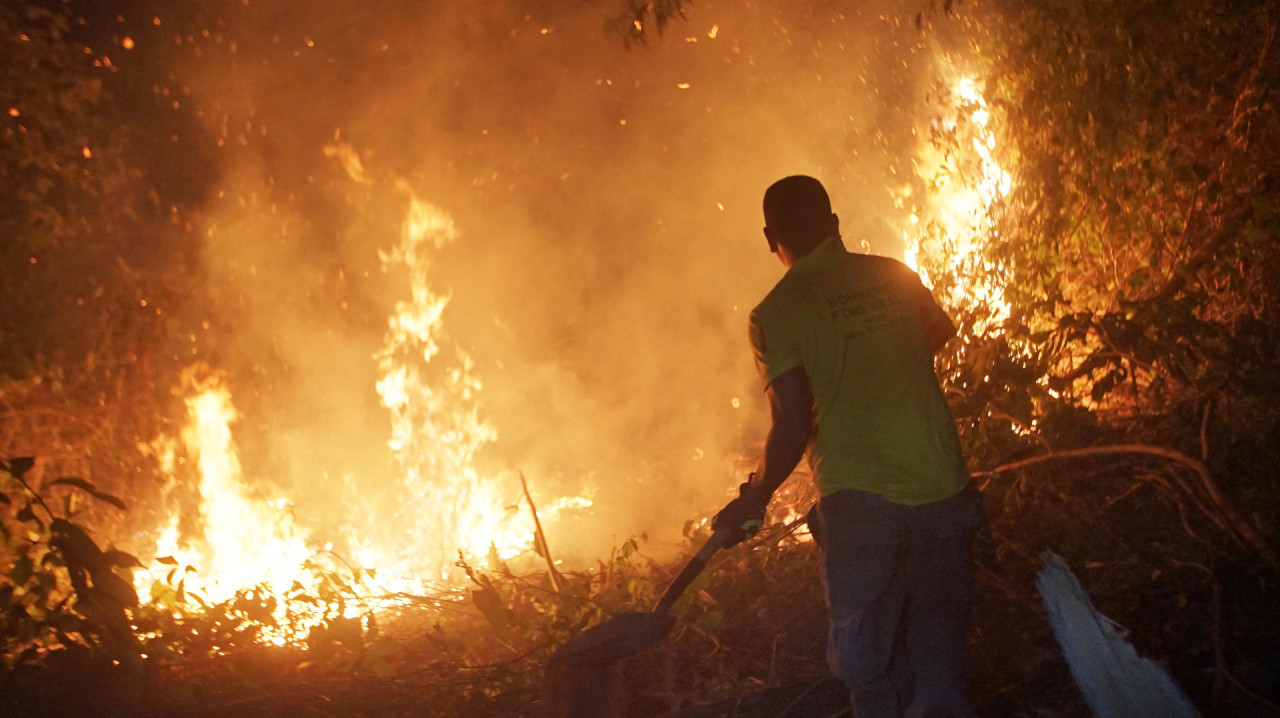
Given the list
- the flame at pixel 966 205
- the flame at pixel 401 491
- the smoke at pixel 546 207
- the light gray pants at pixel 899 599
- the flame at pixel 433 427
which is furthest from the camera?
the smoke at pixel 546 207

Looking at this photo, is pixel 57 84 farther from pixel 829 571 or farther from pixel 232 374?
pixel 829 571

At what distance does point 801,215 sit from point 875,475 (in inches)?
34.3

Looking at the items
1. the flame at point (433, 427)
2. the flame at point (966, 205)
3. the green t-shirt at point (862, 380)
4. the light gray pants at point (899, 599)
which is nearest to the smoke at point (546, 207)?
the flame at point (433, 427)

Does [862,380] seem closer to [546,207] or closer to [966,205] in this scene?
[966,205]

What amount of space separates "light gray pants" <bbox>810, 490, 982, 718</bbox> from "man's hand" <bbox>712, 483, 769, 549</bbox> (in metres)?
0.21

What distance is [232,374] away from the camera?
8297 mm

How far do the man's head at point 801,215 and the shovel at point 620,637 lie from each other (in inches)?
44.3

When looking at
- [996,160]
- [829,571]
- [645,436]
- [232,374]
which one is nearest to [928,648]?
[829,571]

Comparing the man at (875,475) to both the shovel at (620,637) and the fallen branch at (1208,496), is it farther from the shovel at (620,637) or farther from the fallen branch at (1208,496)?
the fallen branch at (1208,496)

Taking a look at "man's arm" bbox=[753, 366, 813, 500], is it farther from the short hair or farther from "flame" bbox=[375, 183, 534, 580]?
"flame" bbox=[375, 183, 534, 580]

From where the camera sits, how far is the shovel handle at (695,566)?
8.99 ft

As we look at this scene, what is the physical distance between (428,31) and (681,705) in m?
Answer: 7.80

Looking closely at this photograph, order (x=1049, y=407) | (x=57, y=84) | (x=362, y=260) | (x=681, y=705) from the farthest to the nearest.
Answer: (x=362, y=260) < (x=57, y=84) < (x=1049, y=407) < (x=681, y=705)

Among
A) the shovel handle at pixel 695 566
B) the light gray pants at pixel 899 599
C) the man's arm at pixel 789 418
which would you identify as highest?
the man's arm at pixel 789 418
